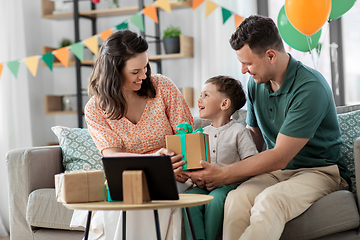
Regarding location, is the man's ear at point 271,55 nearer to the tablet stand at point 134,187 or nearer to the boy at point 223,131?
the boy at point 223,131

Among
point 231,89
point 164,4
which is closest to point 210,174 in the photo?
point 231,89

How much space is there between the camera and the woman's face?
1.85 metres

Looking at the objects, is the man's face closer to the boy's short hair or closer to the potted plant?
the boy's short hair

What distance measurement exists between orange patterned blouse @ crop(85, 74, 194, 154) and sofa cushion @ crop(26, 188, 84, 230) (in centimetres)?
47

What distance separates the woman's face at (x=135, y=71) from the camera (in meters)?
1.85

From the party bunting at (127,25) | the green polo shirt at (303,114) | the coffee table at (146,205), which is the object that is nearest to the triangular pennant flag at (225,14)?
the party bunting at (127,25)

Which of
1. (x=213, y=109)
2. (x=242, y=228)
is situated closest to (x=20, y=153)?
(x=213, y=109)

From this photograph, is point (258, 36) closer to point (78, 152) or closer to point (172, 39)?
point (78, 152)

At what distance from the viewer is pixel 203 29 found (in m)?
3.71

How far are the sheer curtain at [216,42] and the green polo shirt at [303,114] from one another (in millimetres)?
1591

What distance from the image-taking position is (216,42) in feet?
11.9

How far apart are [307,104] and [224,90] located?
0.41m

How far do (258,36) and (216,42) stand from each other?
1893 mm

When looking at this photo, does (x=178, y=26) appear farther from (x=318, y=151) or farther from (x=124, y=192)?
(x=124, y=192)
